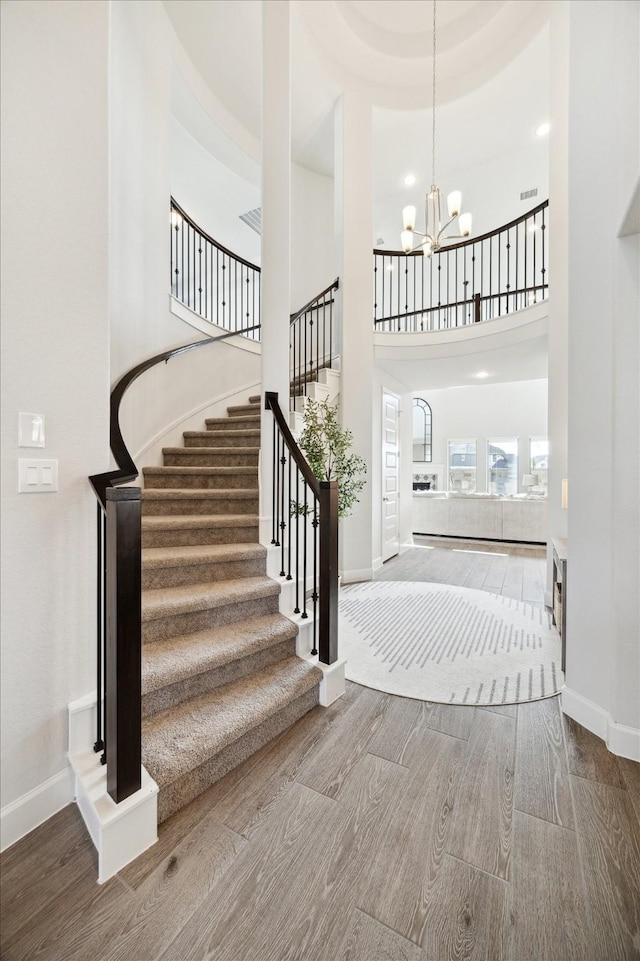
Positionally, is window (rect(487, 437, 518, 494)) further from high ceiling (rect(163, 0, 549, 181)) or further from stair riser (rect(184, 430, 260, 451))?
stair riser (rect(184, 430, 260, 451))

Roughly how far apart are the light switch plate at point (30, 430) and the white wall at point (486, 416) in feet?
29.3

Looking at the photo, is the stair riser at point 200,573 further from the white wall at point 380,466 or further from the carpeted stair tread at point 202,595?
the white wall at point 380,466

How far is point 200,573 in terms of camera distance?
250 centimetres

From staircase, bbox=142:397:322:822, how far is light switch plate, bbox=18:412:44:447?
0.94 m

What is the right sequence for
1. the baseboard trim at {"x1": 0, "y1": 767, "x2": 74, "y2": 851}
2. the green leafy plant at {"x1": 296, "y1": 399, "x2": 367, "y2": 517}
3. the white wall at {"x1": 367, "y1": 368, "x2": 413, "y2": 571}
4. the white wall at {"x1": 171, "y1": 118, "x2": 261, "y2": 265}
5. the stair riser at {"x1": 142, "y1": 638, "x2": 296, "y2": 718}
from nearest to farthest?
the baseboard trim at {"x1": 0, "y1": 767, "x2": 74, "y2": 851} < the stair riser at {"x1": 142, "y1": 638, "x2": 296, "y2": 718} < the green leafy plant at {"x1": 296, "y1": 399, "x2": 367, "y2": 517} < the white wall at {"x1": 367, "y1": 368, "x2": 413, "y2": 571} < the white wall at {"x1": 171, "y1": 118, "x2": 261, "y2": 265}

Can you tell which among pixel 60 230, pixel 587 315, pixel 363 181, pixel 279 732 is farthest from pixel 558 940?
pixel 363 181

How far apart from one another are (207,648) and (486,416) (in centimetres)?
889

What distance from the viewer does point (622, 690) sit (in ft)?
6.22

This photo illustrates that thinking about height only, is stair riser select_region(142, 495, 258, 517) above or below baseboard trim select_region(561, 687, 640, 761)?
above

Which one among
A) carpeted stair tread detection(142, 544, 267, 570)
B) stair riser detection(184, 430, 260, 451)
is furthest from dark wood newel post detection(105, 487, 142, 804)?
stair riser detection(184, 430, 260, 451)

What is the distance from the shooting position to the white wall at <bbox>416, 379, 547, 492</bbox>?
29.1ft

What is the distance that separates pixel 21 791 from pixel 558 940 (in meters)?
1.74

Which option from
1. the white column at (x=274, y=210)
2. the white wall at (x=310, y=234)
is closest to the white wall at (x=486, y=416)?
the white wall at (x=310, y=234)

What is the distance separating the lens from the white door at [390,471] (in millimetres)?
5902
